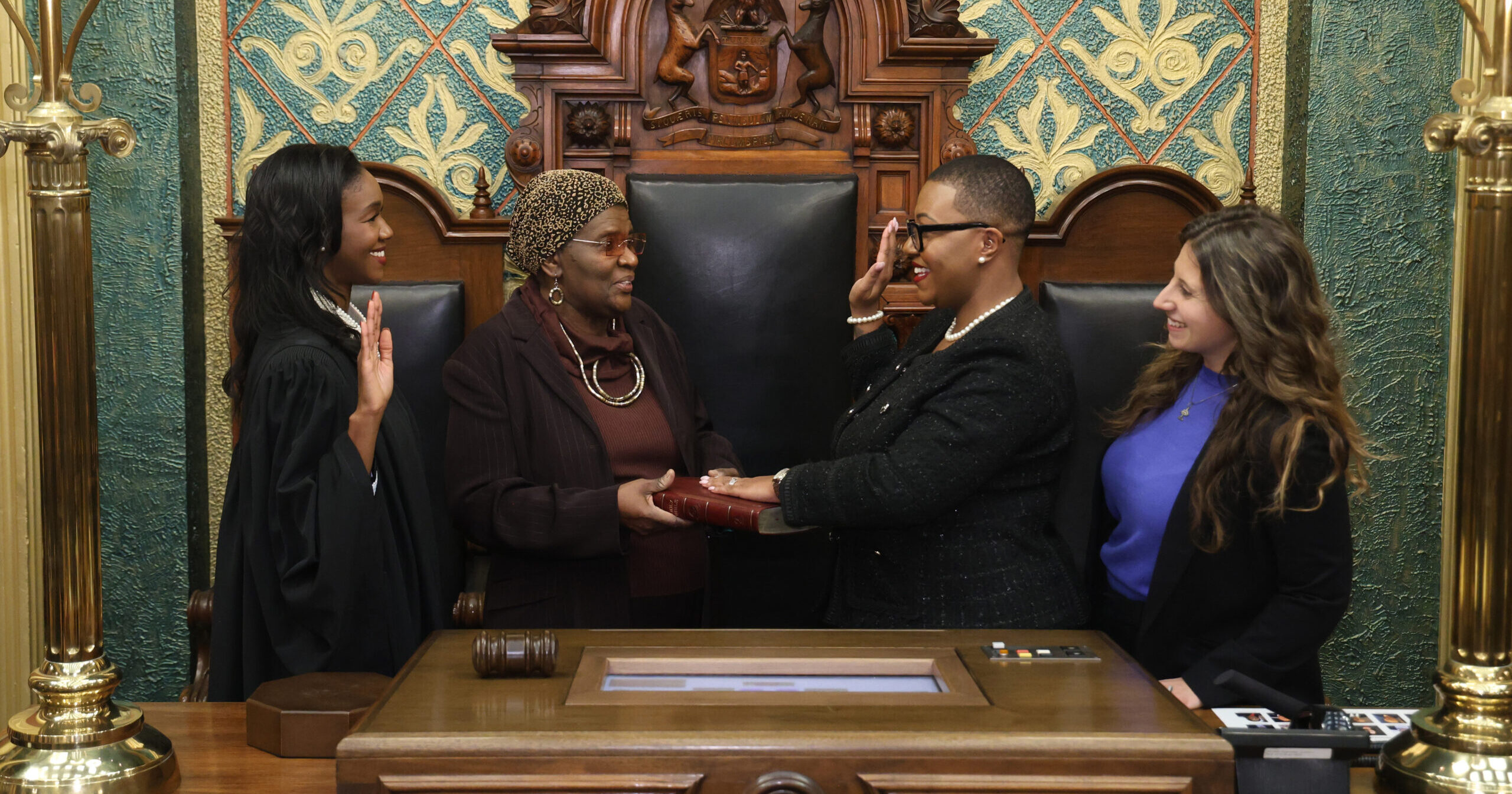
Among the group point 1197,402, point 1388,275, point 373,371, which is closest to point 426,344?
point 373,371

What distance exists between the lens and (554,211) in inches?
119

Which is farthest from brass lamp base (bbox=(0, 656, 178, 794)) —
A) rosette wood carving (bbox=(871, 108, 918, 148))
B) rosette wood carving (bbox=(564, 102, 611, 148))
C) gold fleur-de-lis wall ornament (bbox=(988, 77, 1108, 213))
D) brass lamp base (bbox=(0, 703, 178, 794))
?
gold fleur-de-lis wall ornament (bbox=(988, 77, 1108, 213))

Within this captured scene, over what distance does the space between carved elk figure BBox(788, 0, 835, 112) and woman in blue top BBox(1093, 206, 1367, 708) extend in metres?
1.36

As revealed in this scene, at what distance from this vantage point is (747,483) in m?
2.79

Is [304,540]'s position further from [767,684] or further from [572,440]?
[767,684]

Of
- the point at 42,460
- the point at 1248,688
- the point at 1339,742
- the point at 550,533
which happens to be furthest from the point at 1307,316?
the point at 42,460

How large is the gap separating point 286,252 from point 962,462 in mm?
1446

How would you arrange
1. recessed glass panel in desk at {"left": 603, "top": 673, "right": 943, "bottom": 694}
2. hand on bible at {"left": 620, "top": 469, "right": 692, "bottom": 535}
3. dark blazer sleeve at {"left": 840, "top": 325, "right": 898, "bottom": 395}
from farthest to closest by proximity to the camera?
dark blazer sleeve at {"left": 840, "top": 325, "right": 898, "bottom": 395} < hand on bible at {"left": 620, "top": 469, "right": 692, "bottom": 535} < recessed glass panel in desk at {"left": 603, "top": 673, "right": 943, "bottom": 694}

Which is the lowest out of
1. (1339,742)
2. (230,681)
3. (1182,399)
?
(230,681)

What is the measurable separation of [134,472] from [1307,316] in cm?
309

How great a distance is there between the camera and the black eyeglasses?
2.69 m

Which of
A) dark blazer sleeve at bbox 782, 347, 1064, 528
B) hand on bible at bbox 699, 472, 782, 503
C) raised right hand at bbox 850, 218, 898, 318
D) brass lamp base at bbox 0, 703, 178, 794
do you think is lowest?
brass lamp base at bbox 0, 703, 178, 794

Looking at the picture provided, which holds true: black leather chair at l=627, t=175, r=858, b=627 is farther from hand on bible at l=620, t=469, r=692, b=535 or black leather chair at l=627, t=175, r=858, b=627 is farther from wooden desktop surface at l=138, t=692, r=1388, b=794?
wooden desktop surface at l=138, t=692, r=1388, b=794

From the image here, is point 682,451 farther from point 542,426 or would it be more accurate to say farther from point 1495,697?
point 1495,697
